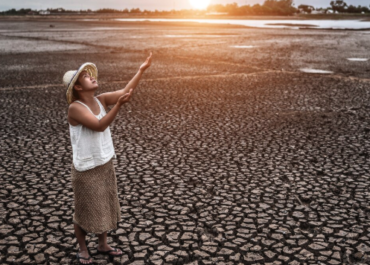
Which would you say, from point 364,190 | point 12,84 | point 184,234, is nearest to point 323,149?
point 364,190

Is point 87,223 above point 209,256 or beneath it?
above

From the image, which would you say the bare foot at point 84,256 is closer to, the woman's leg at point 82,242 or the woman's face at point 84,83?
the woman's leg at point 82,242

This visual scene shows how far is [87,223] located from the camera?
2396 mm

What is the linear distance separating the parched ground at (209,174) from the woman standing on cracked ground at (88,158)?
9.6 inches

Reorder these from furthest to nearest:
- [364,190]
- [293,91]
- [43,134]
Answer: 1. [293,91]
2. [43,134]
3. [364,190]

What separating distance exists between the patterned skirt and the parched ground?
23cm

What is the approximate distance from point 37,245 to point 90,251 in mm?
323

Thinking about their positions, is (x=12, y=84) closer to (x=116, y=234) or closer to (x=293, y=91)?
(x=293, y=91)

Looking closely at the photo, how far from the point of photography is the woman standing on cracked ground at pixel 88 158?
2320 millimetres

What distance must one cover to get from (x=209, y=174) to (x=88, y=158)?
5.17 ft

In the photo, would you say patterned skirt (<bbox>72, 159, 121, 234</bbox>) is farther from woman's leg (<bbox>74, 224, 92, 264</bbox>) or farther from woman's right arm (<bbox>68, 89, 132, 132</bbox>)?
woman's right arm (<bbox>68, 89, 132, 132</bbox>)

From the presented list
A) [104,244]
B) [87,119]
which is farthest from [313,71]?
[87,119]

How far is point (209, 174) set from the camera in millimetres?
3740

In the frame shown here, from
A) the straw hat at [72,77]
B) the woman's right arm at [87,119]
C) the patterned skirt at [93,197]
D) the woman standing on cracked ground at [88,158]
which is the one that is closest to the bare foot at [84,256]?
the woman standing on cracked ground at [88,158]
